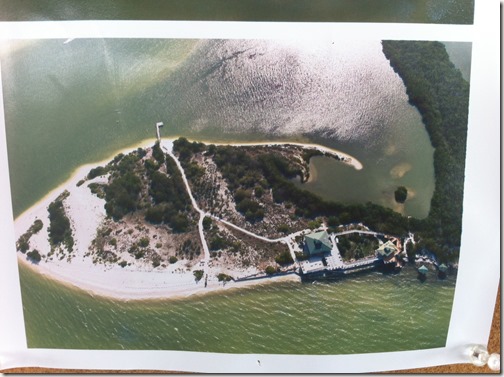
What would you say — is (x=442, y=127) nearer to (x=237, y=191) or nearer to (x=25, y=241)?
(x=237, y=191)

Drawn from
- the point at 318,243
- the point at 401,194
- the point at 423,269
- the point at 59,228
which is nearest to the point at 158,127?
the point at 59,228

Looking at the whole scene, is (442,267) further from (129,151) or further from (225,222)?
(129,151)

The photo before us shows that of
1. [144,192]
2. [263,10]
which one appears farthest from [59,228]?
[263,10]

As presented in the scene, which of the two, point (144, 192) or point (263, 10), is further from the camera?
point (144, 192)

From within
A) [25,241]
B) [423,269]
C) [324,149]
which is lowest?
[423,269]

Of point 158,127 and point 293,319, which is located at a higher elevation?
point 158,127

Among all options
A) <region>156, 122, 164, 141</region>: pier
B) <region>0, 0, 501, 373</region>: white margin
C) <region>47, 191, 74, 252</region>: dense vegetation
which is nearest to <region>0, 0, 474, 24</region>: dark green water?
<region>0, 0, 501, 373</region>: white margin
